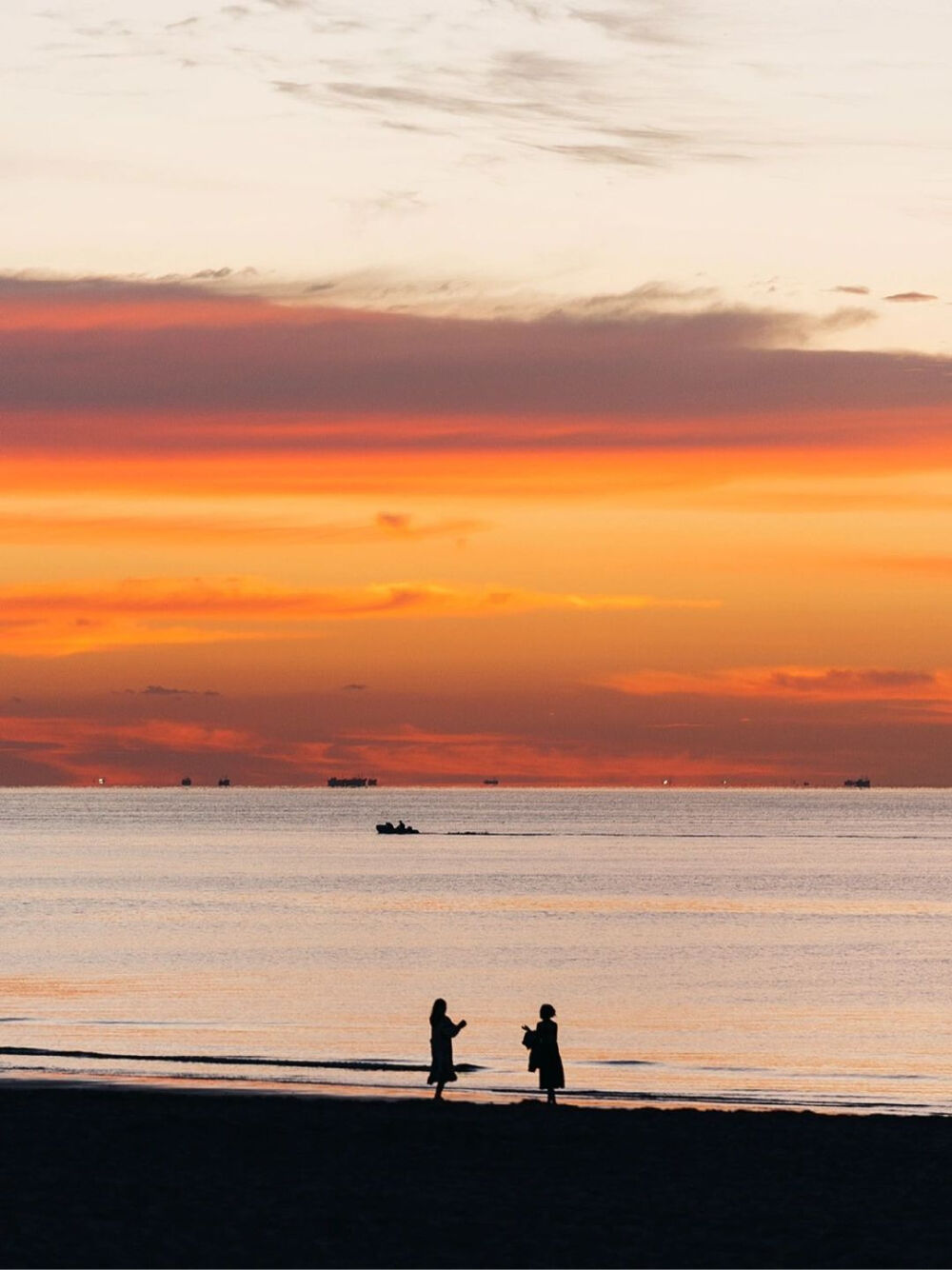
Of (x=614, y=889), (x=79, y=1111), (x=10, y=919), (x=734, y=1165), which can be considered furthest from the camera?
(x=614, y=889)

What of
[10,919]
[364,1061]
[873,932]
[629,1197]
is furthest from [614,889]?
[629,1197]

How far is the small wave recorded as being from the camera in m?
49.8

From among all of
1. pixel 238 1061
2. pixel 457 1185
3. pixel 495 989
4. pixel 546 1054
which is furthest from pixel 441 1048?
pixel 495 989

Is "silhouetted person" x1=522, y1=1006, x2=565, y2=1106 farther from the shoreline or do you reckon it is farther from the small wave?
the small wave

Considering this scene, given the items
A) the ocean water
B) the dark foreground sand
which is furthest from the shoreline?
the dark foreground sand

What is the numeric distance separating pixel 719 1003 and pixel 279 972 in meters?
21.6

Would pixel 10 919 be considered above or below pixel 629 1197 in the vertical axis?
above

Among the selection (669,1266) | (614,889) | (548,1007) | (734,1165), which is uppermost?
(614,889)

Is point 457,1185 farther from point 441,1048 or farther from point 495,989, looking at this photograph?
point 495,989

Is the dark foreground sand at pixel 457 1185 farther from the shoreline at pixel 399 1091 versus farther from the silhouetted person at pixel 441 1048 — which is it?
the shoreline at pixel 399 1091

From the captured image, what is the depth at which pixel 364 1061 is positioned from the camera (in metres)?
51.7

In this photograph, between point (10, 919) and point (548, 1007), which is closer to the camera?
point (548, 1007)

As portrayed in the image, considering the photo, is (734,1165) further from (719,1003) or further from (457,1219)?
(719,1003)

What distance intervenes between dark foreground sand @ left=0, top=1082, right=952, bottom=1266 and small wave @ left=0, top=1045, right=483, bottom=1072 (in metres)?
12.4
